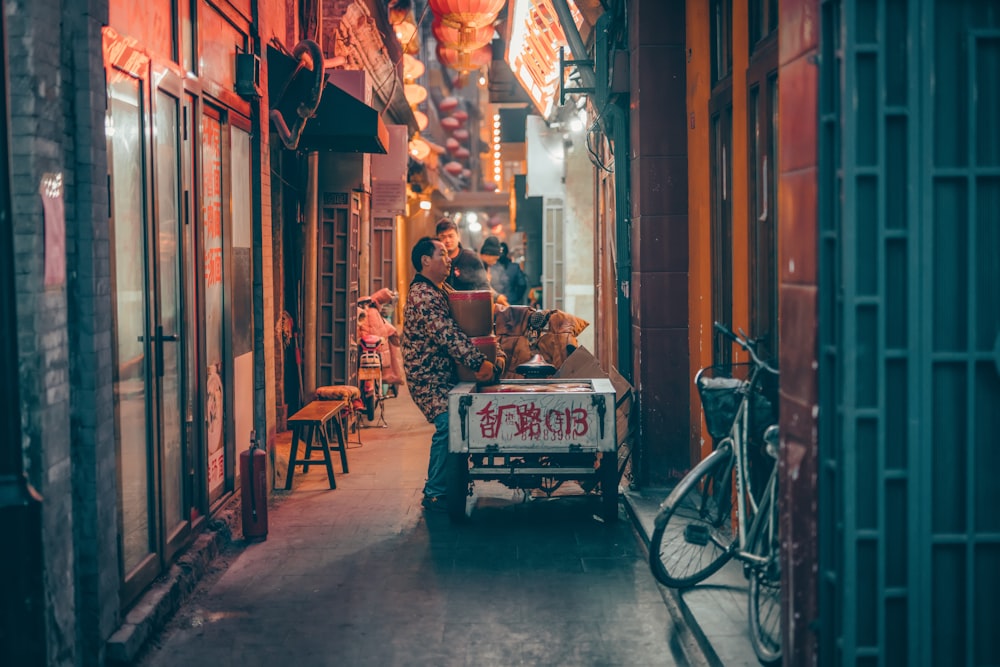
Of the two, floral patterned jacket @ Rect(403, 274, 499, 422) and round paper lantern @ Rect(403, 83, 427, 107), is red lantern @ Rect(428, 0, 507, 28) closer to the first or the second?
floral patterned jacket @ Rect(403, 274, 499, 422)

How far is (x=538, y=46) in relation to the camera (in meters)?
16.1

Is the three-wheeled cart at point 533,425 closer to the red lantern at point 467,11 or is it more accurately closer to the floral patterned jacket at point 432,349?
the floral patterned jacket at point 432,349

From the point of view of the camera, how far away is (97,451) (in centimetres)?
561

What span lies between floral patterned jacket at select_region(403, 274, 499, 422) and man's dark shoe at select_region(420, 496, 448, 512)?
736 millimetres

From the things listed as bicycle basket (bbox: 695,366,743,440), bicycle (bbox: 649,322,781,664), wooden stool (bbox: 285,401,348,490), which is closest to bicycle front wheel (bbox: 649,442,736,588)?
bicycle (bbox: 649,322,781,664)

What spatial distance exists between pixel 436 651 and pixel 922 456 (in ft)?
→ 9.97

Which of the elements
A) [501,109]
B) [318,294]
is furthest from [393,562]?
[501,109]

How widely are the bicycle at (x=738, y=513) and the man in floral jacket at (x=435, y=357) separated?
3.03 meters

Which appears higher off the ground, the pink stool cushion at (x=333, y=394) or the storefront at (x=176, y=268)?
the storefront at (x=176, y=268)

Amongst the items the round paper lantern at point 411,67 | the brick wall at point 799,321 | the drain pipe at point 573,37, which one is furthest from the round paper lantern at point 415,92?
the brick wall at point 799,321

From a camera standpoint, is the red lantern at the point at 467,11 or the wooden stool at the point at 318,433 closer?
the wooden stool at the point at 318,433

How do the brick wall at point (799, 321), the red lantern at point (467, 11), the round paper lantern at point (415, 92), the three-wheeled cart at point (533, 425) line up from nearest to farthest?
1. the brick wall at point (799, 321)
2. the three-wheeled cart at point (533, 425)
3. the red lantern at point (467, 11)
4. the round paper lantern at point (415, 92)

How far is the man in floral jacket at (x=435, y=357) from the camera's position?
31.5 feet

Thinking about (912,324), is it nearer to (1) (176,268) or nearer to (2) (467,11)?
(1) (176,268)
